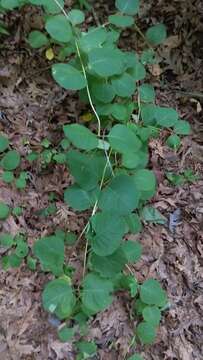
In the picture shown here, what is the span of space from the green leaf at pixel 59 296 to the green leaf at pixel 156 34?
4.66 ft

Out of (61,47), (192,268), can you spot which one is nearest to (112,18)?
(61,47)

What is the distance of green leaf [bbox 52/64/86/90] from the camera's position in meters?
2.11

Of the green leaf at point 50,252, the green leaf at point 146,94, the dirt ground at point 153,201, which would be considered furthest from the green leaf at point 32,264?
the green leaf at point 146,94

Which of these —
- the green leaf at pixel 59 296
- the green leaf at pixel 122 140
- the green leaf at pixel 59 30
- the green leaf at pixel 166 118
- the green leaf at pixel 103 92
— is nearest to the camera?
the green leaf at pixel 59 296

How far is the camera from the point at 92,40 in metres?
2.26

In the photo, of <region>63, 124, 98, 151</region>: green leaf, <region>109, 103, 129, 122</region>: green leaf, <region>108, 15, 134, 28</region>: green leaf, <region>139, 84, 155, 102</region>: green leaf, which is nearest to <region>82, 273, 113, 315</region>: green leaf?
<region>63, 124, 98, 151</region>: green leaf

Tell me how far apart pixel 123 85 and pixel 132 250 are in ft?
2.53

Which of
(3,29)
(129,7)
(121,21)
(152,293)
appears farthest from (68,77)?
(152,293)

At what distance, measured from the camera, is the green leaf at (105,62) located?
2148mm

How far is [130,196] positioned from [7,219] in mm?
661

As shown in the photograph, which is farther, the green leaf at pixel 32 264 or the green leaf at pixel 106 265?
the green leaf at pixel 32 264

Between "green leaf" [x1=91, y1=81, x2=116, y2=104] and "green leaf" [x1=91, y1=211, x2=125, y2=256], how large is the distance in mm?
588

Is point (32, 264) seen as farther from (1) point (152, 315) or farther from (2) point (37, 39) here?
(2) point (37, 39)

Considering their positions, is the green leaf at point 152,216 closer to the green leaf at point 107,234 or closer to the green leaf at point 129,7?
the green leaf at point 107,234
